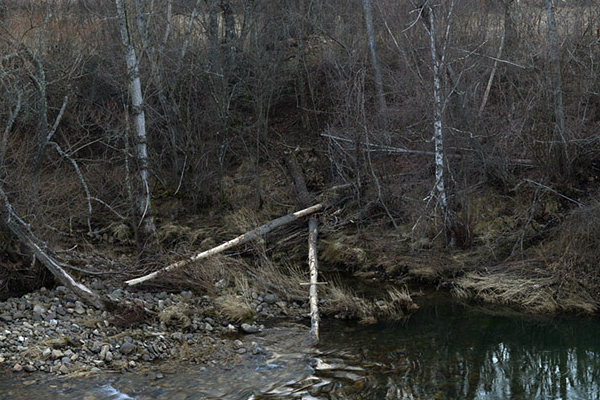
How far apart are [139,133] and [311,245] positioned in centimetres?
488

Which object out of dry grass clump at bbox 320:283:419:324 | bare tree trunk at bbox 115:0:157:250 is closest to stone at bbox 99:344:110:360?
dry grass clump at bbox 320:283:419:324

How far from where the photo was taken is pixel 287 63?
2255cm

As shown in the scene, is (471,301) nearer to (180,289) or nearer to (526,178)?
(526,178)

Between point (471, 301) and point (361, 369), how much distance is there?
4.16m

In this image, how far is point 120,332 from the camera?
969cm

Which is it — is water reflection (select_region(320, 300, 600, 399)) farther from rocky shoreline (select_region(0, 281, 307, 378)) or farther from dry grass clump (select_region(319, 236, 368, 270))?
dry grass clump (select_region(319, 236, 368, 270))

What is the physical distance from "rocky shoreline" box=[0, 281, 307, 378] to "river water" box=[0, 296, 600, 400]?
1.08 ft

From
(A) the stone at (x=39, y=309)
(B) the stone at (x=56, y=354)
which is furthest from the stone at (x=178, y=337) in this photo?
(A) the stone at (x=39, y=309)

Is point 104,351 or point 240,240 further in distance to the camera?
point 240,240

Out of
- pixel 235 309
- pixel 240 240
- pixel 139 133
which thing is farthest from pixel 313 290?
pixel 139 133

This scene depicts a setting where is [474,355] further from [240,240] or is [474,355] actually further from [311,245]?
[240,240]

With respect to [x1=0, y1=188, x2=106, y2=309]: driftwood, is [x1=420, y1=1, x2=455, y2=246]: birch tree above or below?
above

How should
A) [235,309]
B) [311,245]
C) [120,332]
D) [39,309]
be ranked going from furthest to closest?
[311,245], [235,309], [39,309], [120,332]

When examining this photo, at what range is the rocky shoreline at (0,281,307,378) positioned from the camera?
862 cm
